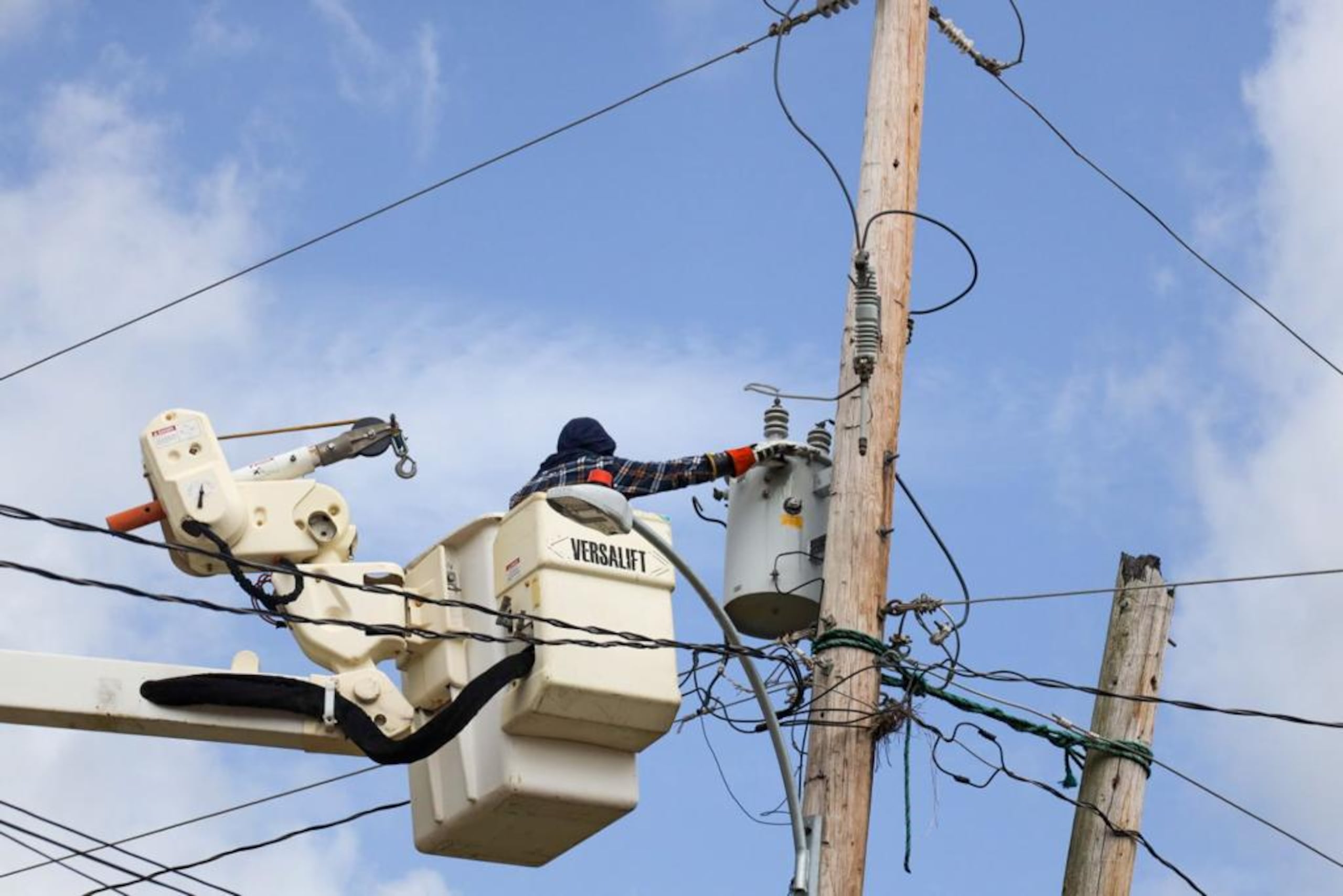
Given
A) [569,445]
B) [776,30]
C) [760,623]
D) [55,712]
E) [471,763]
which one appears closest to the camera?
[55,712]

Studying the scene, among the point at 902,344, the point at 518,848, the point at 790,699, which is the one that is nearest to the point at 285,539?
the point at 518,848

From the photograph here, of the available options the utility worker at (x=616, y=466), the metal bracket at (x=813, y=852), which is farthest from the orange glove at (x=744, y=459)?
the metal bracket at (x=813, y=852)

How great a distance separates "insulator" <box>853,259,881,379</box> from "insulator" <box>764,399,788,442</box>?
0.57m

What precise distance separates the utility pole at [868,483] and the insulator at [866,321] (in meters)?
0.06

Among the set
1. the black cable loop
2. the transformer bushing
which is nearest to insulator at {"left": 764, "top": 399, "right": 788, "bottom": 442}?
the transformer bushing

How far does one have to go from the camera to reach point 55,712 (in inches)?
368

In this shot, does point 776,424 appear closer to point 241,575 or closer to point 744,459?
point 744,459

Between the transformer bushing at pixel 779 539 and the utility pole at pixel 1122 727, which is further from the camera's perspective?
the transformer bushing at pixel 779 539

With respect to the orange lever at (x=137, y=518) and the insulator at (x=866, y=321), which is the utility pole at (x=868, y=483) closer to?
the insulator at (x=866, y=321)

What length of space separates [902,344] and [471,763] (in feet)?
9.38

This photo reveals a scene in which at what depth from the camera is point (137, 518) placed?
33.7ft

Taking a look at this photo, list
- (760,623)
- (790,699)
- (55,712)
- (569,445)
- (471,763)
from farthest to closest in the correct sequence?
(569,445) → (760,623) → (790,699) → (471,763) → (55,712)

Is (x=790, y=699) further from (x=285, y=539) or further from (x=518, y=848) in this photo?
(x=285, y=539)

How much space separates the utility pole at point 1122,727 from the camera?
33.7 feet
